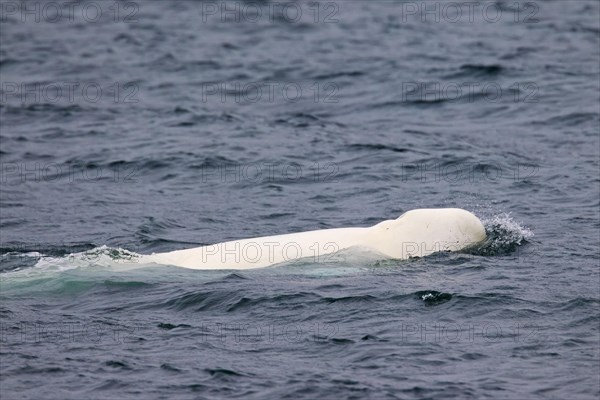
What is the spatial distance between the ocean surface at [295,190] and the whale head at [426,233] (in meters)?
0.25

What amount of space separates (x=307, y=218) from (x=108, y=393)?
7.75 metres

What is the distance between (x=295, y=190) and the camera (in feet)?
67.2

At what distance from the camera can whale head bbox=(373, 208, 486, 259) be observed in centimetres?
1543

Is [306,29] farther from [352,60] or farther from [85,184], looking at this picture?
[85,184]

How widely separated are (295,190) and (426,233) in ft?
17.4

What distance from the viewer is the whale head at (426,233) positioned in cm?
1543
